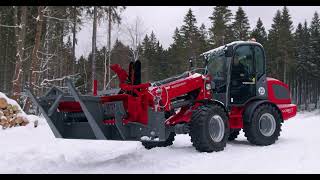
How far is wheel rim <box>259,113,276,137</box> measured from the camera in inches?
415

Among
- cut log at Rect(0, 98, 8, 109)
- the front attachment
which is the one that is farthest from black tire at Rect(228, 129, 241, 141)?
cut log at Rect(0, 98, 8, 109)

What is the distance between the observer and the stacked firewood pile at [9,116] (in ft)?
46.4

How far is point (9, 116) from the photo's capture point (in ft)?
47.0

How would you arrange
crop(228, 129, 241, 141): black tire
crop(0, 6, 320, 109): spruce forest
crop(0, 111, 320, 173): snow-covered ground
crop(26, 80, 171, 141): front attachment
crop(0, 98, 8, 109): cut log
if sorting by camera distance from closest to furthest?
1. crop(0, 111, 320, 173): snow-covered ground
2. crop(26, 80, 171, 141): front attachment
3. crop(228, 129, 241, 141): black tire
4. crop(0, 98, 8, 109): cut log
5. crop(0, 6, 320, 109): spruce forest

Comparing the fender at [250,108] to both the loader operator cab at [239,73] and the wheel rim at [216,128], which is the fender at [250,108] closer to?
the loader operator cab at [239,73]

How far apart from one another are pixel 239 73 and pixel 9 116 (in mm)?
8115

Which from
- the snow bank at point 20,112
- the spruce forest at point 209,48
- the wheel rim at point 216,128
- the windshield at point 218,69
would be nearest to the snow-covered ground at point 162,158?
the wheel rim at point 216,128

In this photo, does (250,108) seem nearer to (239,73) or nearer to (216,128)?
(239,73)

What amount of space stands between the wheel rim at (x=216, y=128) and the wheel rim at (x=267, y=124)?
166 centimetres

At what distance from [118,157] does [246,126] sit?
3192mm

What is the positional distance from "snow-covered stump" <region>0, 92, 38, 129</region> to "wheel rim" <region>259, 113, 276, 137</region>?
834 cm

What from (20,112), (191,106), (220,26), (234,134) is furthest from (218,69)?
(220,26)

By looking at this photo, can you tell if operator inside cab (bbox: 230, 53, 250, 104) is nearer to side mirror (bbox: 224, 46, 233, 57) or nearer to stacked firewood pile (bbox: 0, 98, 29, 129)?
side mirror (bbox: 224, 46, 233, 57)

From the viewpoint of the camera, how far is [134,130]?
8047mm
